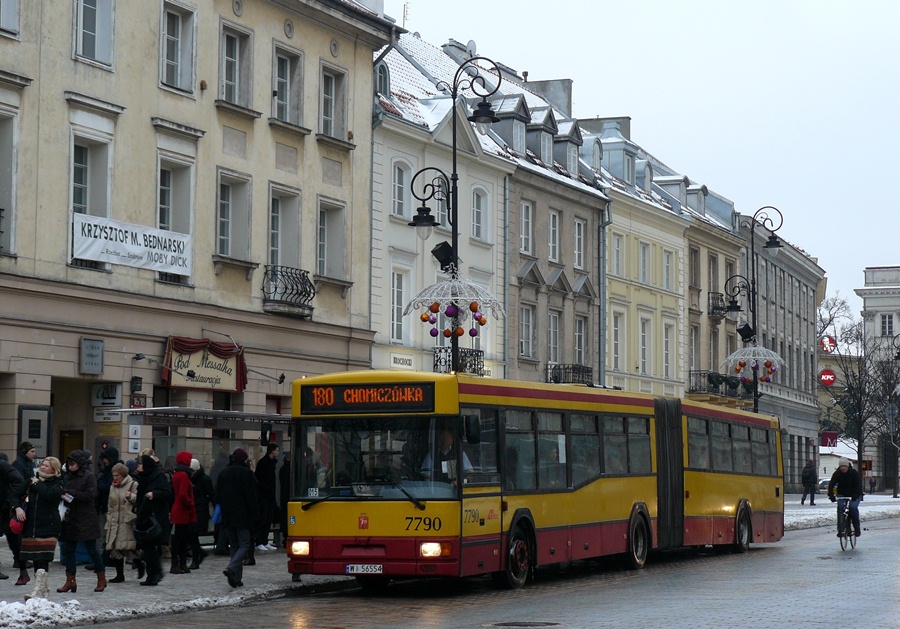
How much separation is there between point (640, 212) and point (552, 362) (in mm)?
10451

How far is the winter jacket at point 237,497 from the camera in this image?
771 inches

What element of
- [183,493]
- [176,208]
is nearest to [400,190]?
[176,208]

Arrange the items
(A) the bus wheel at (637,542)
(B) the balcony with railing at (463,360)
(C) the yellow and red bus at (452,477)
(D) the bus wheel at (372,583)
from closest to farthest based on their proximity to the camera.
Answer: (C) the yellow and red bus at (452,477) → (D) the bus wheel at (372,583) → (A) the bus wheel at (637,542) → (B) the balcony with railing at (463,360)

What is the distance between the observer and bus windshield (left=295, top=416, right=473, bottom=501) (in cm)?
1933

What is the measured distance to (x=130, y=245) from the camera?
1144 inches

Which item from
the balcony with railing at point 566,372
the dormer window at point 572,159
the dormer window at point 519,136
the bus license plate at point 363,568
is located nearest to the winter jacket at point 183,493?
the bus license plate at point 363,568

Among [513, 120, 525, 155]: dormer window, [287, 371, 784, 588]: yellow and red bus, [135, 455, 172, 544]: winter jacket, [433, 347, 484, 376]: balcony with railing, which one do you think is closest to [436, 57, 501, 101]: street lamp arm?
[513, 120, 525, 155]: dormer window

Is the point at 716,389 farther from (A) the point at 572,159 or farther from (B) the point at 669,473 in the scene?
(B) the point at 669,473

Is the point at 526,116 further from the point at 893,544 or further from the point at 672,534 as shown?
the point at 672,534

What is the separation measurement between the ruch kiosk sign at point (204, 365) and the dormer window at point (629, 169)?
3146 centimetres

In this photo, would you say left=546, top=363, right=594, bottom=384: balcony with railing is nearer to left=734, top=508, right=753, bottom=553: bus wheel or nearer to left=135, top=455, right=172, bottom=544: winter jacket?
left=734, top=508, right=753, bottom=553: bus wheel

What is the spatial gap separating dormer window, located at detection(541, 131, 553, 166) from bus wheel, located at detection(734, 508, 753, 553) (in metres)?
23.3

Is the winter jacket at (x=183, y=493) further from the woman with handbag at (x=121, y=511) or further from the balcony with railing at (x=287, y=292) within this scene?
the balcony with railing at (x=287, y=292)

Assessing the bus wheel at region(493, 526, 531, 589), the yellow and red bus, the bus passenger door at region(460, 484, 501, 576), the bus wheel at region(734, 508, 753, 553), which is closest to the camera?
the yellow and red bus
